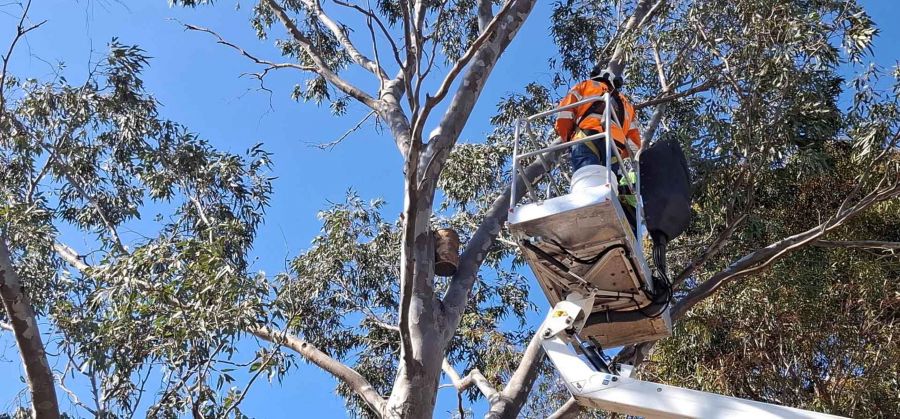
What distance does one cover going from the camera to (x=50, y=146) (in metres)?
9.47

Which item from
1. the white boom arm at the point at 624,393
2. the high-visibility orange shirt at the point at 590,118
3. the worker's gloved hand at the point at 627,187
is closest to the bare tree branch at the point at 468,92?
the high-visibility orange shirt at the point at 590,118

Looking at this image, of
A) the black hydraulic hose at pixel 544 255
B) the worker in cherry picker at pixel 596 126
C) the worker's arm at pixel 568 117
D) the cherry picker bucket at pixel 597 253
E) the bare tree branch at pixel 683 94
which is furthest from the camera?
the bare tree branch at pixel 683 94

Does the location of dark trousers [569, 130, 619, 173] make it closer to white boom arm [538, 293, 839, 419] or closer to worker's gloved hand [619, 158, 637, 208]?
worker's gloved hand [619, 158, 637, 208]

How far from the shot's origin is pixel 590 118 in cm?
595

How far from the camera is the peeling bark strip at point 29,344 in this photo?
497 cm

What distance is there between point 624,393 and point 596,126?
67.9 inches

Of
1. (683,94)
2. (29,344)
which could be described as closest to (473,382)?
(683,94)

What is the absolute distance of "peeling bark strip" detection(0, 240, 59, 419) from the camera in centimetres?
497

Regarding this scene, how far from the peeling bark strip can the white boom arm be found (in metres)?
2.33

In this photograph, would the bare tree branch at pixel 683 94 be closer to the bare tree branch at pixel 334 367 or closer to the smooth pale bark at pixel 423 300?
the smooth pale bark at pixel 423 300

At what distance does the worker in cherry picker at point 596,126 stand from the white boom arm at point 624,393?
0.79 metres

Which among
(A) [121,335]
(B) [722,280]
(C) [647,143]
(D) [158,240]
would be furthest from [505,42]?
(A) [121,335]

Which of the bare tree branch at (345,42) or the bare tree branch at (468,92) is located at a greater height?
the bare tree branch at (345,42)

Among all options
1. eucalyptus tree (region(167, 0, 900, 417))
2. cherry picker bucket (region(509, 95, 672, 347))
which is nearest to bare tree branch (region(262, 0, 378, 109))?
eucalyptus tree (region(167, 0, 900, 417))
